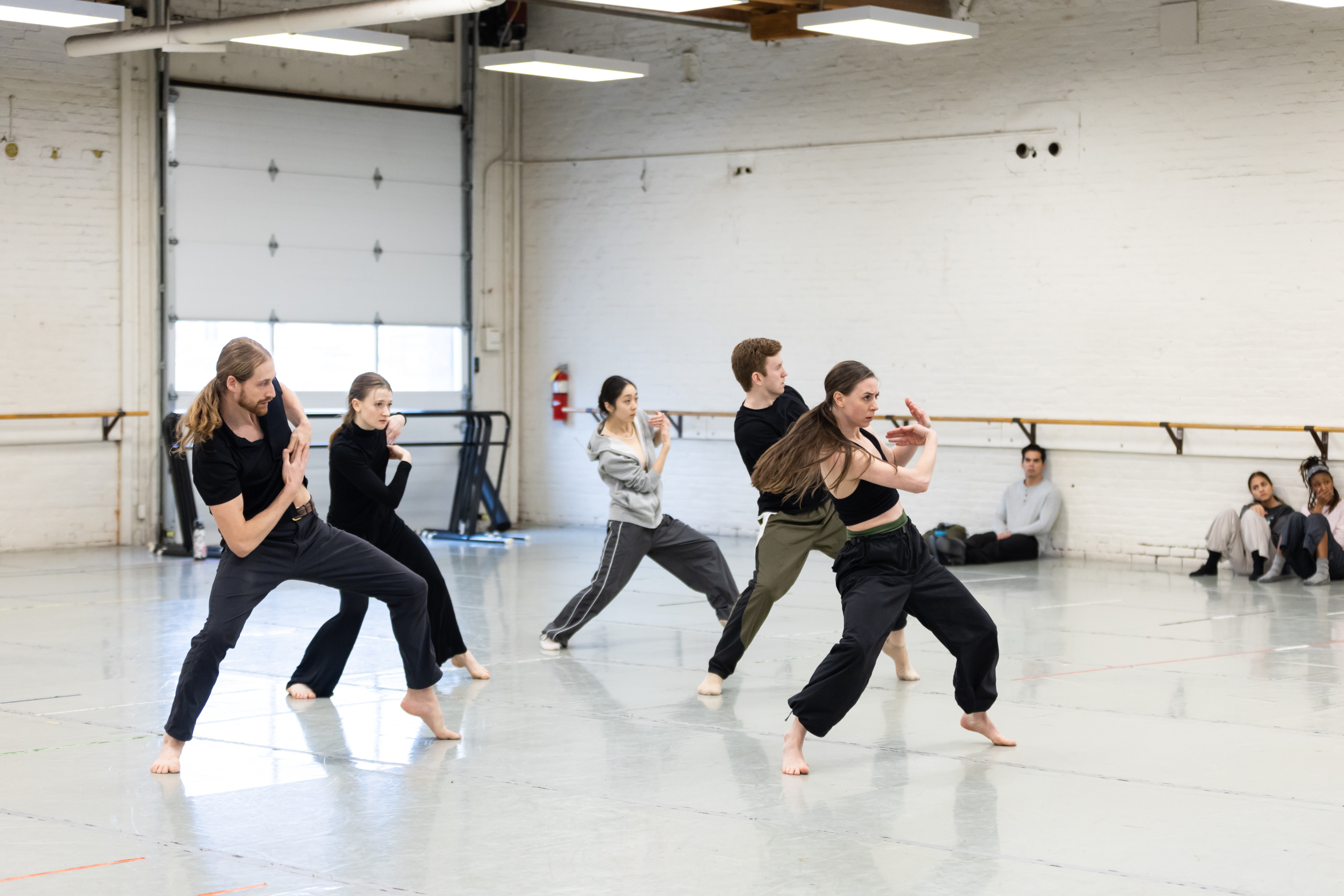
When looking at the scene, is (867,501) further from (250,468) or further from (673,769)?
(250,468)

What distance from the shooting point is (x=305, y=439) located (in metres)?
6.27

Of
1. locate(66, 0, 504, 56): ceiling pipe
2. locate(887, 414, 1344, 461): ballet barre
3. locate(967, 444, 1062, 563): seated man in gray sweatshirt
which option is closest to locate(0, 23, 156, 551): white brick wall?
locate(66, 0, 504, 56): ceiling pipe

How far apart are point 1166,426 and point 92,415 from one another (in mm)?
9801

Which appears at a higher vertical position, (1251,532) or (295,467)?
(295,467)

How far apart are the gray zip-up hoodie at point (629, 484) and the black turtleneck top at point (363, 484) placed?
1.53 metres

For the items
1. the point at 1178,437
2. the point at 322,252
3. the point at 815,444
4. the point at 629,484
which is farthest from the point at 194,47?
the point at 815,444

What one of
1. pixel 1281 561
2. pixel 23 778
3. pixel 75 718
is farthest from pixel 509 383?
pixel 23 778

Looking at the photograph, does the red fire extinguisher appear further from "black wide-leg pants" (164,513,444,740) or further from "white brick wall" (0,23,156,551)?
"black wide-leg pants" (164,513,444,740)

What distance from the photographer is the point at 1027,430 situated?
14328 millimetres

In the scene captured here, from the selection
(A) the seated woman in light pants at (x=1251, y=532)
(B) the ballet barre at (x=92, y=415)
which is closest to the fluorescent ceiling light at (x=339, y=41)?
(B) the ballet barre at (x=92, y=415)

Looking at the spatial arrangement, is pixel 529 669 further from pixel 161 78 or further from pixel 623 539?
pixel 161 78

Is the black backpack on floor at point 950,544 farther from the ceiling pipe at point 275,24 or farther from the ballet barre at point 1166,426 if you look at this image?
the ceiling pipe at point 275,24

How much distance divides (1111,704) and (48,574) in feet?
29.5

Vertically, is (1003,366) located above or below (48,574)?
above
